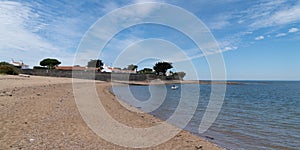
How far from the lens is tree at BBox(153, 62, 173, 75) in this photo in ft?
343

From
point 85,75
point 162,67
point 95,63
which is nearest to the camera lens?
point 85,75

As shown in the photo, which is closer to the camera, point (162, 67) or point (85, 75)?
point (85, 75)

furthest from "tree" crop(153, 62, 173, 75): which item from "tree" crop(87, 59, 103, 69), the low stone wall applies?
"tree" crop(87, 59, 103, 69)

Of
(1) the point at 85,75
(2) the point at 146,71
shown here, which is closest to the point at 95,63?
(1) the point at 85,75

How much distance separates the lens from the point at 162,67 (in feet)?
344

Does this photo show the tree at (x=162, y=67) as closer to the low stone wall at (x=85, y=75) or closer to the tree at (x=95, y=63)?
the low stone wall at (x=85, y=75)

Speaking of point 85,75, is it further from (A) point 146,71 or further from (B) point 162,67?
(A) point 146,71

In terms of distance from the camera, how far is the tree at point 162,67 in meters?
105

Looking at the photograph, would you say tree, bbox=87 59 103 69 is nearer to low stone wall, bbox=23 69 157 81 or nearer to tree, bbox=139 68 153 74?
low stone wall, bbox=23 69 157 81

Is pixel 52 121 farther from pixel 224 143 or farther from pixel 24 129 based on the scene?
pixel 224 143

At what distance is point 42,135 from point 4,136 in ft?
2.82

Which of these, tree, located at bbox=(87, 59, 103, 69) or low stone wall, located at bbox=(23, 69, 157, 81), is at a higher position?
tree, located at bbox=(87, 59, 103, 69)

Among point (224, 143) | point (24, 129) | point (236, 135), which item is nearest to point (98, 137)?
point (24, 129)

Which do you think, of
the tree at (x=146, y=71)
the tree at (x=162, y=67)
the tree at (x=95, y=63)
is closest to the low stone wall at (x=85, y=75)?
the tree at (x=95, y=63)
